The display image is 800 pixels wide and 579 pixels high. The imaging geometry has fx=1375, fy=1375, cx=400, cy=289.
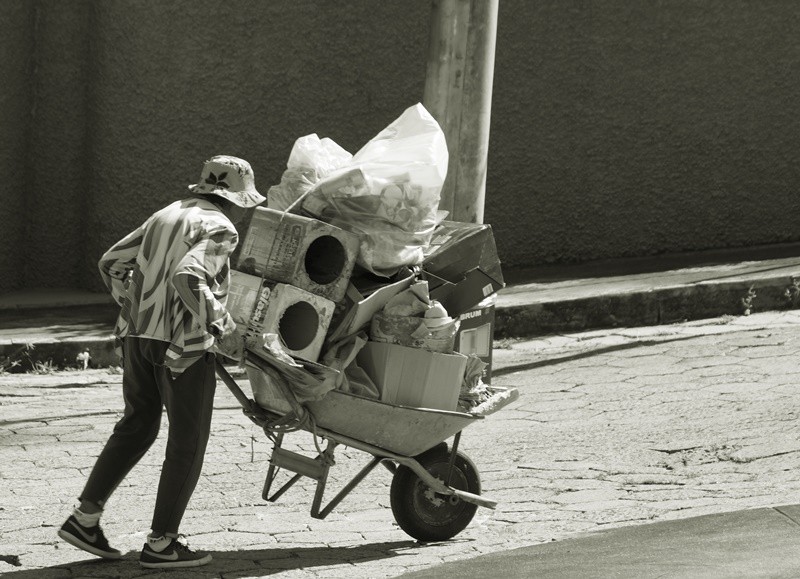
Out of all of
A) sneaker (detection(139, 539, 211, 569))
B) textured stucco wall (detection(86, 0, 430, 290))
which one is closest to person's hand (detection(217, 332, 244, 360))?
sneaker (detection(139, 539, 211, 569))

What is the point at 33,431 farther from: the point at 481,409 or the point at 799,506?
the point at 799,506

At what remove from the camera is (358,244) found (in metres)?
5.39

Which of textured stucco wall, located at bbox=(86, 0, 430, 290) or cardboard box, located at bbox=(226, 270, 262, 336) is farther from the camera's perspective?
textured stucco wall, located at bbox=(86, 0, 430, 290)

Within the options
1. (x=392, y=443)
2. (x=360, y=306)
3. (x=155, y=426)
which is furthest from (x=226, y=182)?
(x=392, y=443)

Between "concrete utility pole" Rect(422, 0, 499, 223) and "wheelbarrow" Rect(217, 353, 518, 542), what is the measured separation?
3076 mm

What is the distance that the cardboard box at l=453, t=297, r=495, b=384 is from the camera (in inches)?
231

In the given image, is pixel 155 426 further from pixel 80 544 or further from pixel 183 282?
pixel 183 282

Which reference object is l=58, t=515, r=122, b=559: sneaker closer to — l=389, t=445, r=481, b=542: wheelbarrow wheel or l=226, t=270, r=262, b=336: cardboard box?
l=226, t=270, r=262, b=336: cardboard box

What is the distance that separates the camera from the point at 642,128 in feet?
38.7

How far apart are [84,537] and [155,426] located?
500 millimetres

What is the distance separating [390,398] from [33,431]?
2779 mm

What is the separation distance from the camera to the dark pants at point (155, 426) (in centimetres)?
520

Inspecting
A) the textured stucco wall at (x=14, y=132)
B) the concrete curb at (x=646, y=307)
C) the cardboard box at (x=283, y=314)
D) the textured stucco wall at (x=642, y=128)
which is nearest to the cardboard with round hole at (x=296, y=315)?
the cardboard box at (x=283, y=314)

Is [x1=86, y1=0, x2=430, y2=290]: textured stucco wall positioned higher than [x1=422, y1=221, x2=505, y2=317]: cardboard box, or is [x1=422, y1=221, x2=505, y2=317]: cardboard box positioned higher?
[x1=86, y1=0, x2=430, y2=290]: textured stucco wall
